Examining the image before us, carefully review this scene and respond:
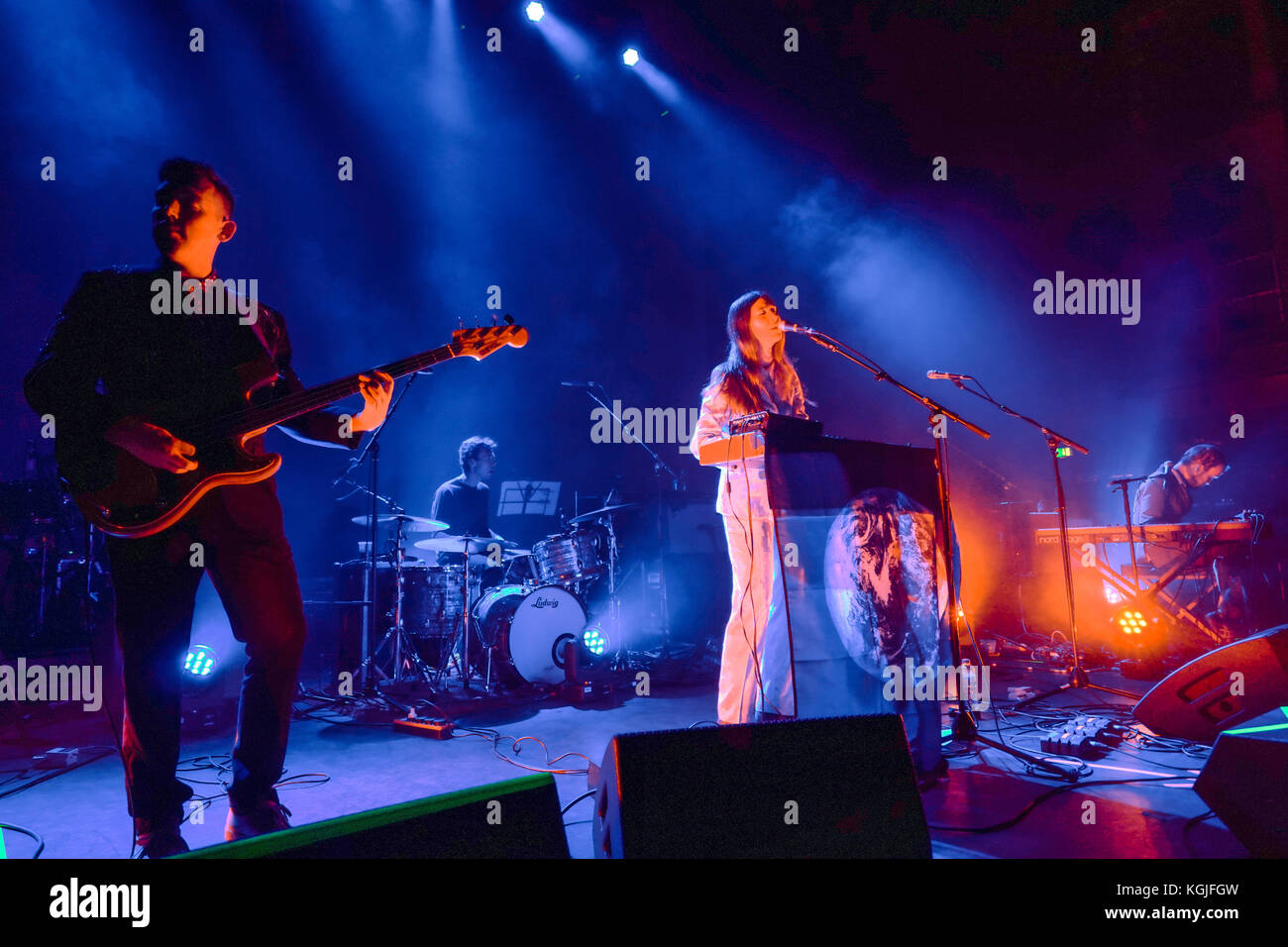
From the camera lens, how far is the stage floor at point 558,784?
2.39 metres

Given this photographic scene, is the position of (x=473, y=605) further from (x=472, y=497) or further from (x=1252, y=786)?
(x=1252, y=786)

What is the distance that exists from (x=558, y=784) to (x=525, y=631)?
8.62 ft

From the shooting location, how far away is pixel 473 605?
20.9 ft

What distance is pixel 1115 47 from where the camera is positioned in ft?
27.1

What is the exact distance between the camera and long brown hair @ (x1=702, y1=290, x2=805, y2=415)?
347 cm

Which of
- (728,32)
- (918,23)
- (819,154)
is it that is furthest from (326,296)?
(918,23)

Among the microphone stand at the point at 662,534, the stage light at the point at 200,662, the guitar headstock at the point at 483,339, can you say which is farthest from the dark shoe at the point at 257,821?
the microphone stand at the point at 662,534

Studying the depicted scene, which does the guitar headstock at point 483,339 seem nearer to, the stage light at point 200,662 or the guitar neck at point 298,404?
the guitar neck at point 298,404

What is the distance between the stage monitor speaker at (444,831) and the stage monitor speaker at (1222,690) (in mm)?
2823

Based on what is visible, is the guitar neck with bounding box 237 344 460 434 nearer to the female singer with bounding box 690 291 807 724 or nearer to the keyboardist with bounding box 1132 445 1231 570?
the female singer with bounding box 690 291 807 724

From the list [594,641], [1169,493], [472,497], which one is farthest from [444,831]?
[1169,493]

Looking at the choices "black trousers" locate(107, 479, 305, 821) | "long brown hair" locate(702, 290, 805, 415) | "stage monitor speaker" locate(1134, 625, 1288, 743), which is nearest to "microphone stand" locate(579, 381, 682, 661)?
"long brown hair" locate(702, 290, 805, 415)
